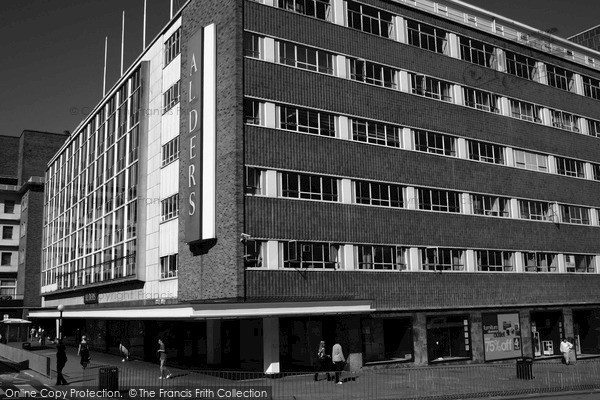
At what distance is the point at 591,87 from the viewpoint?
53156 millimetres

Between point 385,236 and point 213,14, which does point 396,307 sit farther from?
point 213,14

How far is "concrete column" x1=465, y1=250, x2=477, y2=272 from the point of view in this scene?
4084cm

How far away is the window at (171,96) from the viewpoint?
133 ft

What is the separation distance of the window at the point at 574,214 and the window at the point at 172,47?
99.8 ft

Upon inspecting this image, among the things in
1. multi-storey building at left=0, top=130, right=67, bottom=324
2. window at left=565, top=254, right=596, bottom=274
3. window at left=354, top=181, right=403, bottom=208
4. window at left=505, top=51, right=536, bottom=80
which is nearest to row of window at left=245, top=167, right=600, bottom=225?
window at left=354, top=181, right=403, bottom=208

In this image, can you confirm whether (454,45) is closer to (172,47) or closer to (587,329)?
(172,47)

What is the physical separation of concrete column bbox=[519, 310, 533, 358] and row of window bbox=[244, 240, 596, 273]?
3097 millimetres

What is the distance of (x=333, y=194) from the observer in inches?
1410

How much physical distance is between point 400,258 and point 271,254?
9199mm

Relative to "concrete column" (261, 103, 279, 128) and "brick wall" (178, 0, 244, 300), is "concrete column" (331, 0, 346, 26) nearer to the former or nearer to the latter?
"brick wall" (178, 0, 244, 300)

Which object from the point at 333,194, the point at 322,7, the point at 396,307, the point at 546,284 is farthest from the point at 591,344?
the point at 322,7

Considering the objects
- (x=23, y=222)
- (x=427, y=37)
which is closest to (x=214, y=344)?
(x=427, y=37)

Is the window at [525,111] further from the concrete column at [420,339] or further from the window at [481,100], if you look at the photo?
the concrete column at [420,339]

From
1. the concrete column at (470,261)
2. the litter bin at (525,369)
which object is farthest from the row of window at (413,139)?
the litter bin at (525,369)
